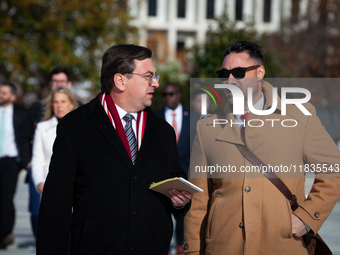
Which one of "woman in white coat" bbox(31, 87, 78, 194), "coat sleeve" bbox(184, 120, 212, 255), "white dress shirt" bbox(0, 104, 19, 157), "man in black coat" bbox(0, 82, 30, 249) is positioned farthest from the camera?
"white dress shirt" bbox(0, 104, 19, 157)

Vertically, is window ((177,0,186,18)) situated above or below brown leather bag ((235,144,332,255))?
above

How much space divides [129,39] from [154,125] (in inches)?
805

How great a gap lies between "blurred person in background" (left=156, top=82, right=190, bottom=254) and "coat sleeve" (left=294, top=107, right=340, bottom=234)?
3.39m

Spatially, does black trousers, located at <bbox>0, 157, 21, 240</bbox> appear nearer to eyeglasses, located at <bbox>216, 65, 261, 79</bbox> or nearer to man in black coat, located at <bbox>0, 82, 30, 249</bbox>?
man in black coat, located at <bbox>0, 82, 30, 249</bbox>

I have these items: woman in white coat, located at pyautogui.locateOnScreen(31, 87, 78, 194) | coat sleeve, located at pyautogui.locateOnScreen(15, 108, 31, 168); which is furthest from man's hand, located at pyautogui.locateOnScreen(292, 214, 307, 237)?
coat sleeve, located at pyautogui.locateOnScreen(15, 108, 31, 168)

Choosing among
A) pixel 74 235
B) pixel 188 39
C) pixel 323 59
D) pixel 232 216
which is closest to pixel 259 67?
pixel 232 216

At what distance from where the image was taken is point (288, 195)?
2996 mm

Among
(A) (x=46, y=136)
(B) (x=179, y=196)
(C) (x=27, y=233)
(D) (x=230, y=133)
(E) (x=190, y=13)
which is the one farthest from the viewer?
(E) (x=190, y=13)

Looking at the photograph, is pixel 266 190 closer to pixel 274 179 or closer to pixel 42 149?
pixel 274 179

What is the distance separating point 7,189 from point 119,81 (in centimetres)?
451

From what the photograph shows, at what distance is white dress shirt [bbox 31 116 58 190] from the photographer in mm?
5258

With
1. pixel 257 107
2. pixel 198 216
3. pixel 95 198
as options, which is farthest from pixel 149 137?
pixel 257 107

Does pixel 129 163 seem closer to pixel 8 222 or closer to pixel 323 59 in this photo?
pixel 8 222

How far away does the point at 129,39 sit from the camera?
23109 mm
